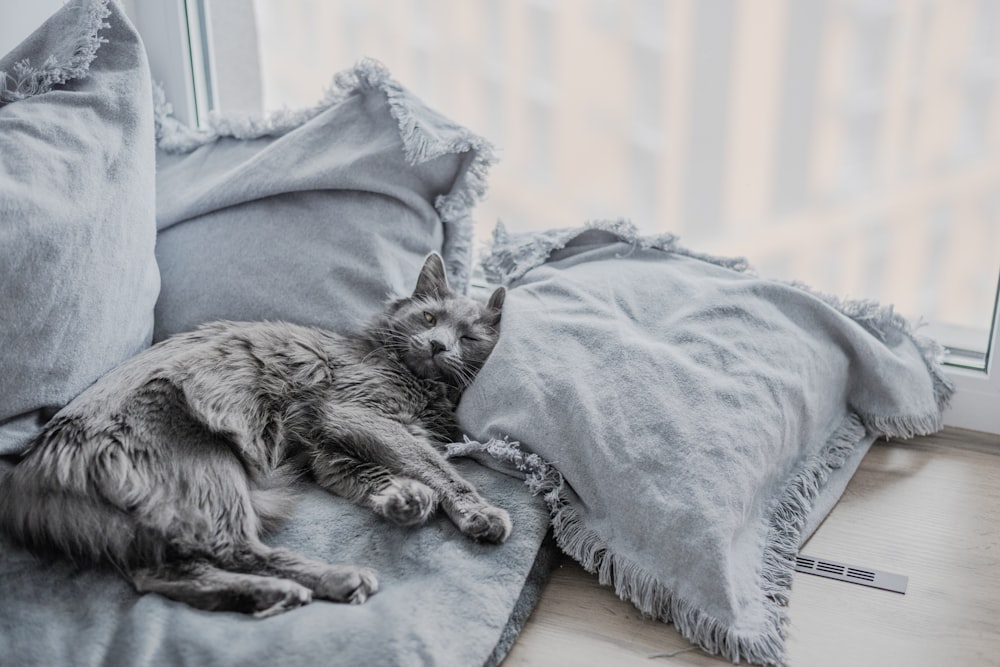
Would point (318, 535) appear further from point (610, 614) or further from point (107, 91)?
point (107, 91)

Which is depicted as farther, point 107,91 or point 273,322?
point 273,322

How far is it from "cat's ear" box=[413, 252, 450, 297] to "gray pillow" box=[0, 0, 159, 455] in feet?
1.81

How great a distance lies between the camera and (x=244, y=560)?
4.71ft

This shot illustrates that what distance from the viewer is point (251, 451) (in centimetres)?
159

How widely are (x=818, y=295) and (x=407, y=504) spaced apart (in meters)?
1.09

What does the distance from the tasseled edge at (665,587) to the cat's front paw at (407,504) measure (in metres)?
0.19

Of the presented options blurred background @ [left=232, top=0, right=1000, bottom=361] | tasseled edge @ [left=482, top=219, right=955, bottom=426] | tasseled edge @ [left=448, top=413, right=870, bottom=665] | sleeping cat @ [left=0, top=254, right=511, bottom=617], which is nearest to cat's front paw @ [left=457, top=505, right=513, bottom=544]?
→ sleeping cat @ [left=0, top=254, right=511, bottom=617]

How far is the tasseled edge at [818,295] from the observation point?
2023 millimetres

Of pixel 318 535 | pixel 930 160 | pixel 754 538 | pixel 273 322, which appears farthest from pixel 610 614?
pixel 930 160

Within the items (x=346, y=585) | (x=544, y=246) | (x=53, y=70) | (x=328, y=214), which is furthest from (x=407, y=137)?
(x=346, y=585)

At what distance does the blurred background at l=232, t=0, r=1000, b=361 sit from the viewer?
2078mm

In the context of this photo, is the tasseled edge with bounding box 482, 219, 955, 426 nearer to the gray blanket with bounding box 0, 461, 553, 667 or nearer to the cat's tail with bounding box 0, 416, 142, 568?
the gray blanket with bounding box 0, 461, 553, 667

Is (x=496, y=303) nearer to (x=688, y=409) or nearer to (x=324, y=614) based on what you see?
(x=688, y=409)

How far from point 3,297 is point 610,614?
114cm
